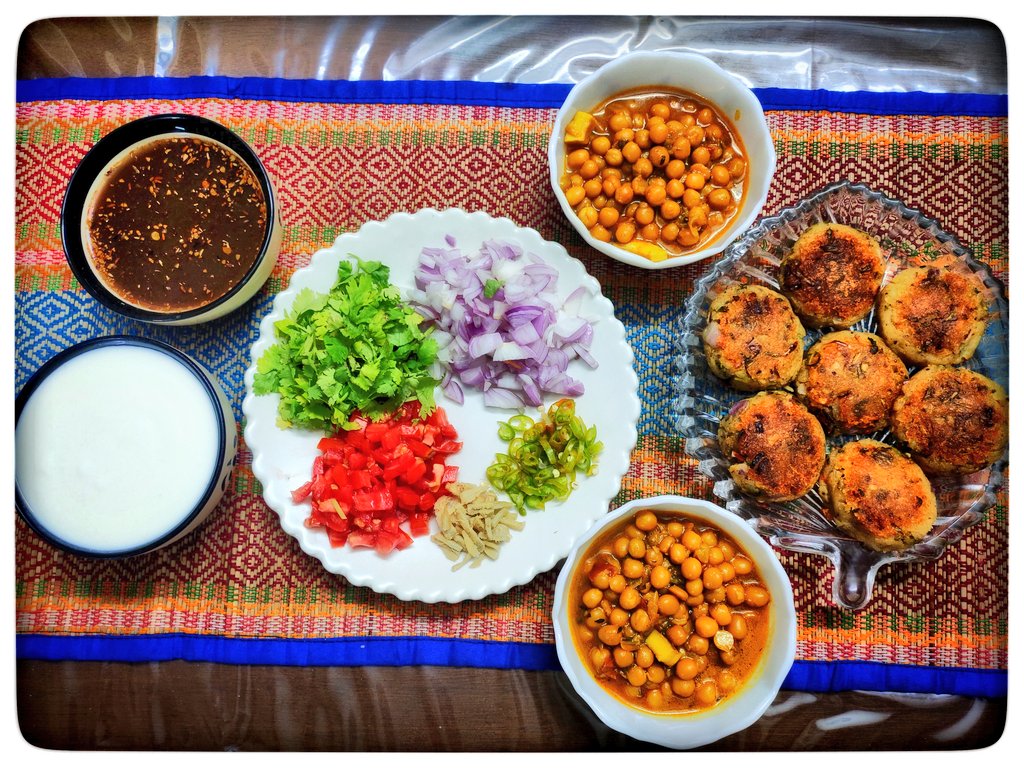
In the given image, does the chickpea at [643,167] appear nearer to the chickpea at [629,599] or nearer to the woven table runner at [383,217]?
the woven table runner at [383,217]

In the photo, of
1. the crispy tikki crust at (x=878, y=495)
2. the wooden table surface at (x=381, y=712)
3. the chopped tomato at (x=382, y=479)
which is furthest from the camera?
the wooden table surface at (x=381, y=712)

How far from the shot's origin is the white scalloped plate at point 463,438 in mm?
1627

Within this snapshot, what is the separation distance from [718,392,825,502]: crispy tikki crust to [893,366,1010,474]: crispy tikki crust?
219 millimetres

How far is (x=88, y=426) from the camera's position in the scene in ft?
5.09

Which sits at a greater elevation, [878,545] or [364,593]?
[878,545]

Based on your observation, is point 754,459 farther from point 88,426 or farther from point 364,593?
point 88,426

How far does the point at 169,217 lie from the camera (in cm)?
165

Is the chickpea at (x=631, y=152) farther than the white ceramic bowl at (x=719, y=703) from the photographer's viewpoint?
Yes

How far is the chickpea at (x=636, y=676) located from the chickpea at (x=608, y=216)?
101 cm

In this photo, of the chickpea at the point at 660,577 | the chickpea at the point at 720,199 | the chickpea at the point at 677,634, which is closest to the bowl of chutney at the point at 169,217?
the chickpea at the point at 720,199

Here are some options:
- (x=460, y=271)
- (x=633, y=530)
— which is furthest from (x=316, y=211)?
(x=633, y=530)

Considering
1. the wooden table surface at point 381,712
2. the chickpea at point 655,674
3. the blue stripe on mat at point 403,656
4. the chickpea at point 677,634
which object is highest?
the chickpea at point 677,634

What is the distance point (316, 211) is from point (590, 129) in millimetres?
744

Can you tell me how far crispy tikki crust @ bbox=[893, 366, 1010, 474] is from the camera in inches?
59.6
